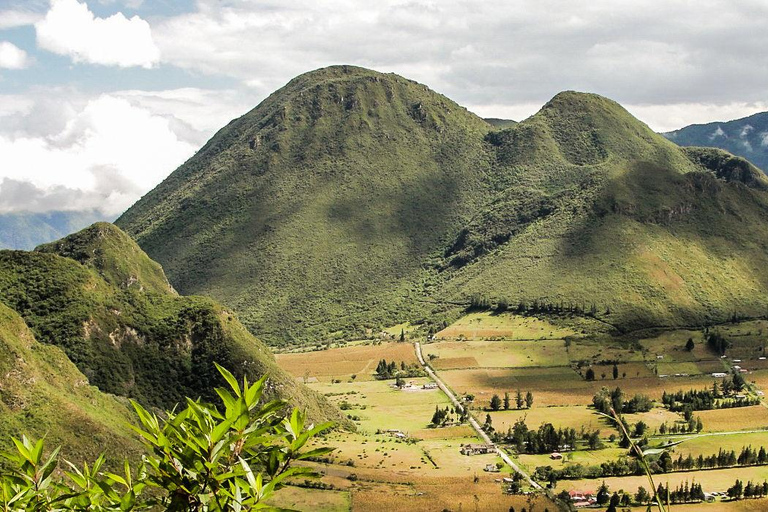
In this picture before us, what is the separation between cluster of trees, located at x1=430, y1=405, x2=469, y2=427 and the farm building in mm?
16349

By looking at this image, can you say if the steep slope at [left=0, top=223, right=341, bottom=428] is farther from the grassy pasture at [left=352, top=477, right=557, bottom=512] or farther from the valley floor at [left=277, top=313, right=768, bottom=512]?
the grassy pasture at [left=352, top=477, right=557, bottom=512]

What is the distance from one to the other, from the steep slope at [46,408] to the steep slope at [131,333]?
74.0 ft

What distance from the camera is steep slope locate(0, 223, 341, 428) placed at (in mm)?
135500

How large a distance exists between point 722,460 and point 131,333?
108 metres

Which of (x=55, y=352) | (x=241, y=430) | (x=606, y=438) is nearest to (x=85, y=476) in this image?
(x=241, y=430)

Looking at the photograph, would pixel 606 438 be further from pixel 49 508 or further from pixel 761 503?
pixel 49 508

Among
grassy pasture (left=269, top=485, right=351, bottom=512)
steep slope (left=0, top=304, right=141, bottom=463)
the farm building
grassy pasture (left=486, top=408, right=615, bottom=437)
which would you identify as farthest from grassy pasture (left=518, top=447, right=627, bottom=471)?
steep slope (left=0, top=304, right=141, bottom=463)

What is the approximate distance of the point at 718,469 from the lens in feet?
470

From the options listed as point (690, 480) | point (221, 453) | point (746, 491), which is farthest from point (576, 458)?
point (221, 453)

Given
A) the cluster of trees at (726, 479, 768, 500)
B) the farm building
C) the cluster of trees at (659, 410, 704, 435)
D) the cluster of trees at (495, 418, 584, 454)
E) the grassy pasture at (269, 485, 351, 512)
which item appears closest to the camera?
the grassy pasture at (269, 485, 351, 512)

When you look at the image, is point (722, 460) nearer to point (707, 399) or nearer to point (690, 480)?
point (690, 480)

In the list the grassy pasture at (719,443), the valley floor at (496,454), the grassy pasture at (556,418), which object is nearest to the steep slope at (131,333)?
the valley floor at (496,454)

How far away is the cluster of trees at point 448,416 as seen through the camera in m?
169

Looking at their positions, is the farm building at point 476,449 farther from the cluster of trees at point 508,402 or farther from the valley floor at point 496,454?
the cluster of trees at point 508,402
